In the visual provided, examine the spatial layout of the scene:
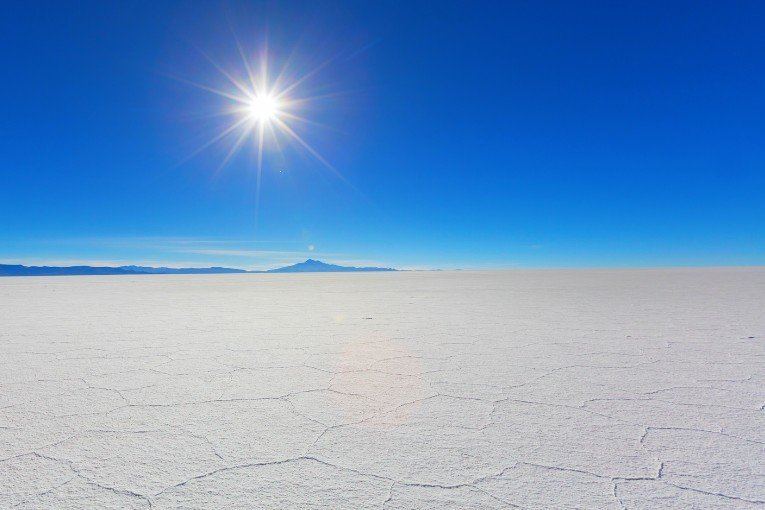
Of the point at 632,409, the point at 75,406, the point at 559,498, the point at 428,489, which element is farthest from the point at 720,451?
the point at 75,406

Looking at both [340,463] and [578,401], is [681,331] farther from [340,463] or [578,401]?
[340,463]

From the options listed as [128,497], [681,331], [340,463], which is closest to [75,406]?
[128,497]

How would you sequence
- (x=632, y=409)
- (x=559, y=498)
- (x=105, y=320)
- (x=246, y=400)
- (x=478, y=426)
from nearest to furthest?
(x=559, y=498) < (x=478, y=426) < (x=632, y=409) < (x=246, y=400) < (x=105, y=320)

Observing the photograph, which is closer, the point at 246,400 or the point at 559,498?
the point at 559,498

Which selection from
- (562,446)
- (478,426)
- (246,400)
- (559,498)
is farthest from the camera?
(246,400)

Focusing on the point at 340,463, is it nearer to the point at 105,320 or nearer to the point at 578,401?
the point at 578,401

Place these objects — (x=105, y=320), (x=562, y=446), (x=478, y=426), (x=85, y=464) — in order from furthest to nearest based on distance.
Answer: (x=105, y=320) < (x=478, y=426) < (x=562, y=446) < (x=85, y=464)
